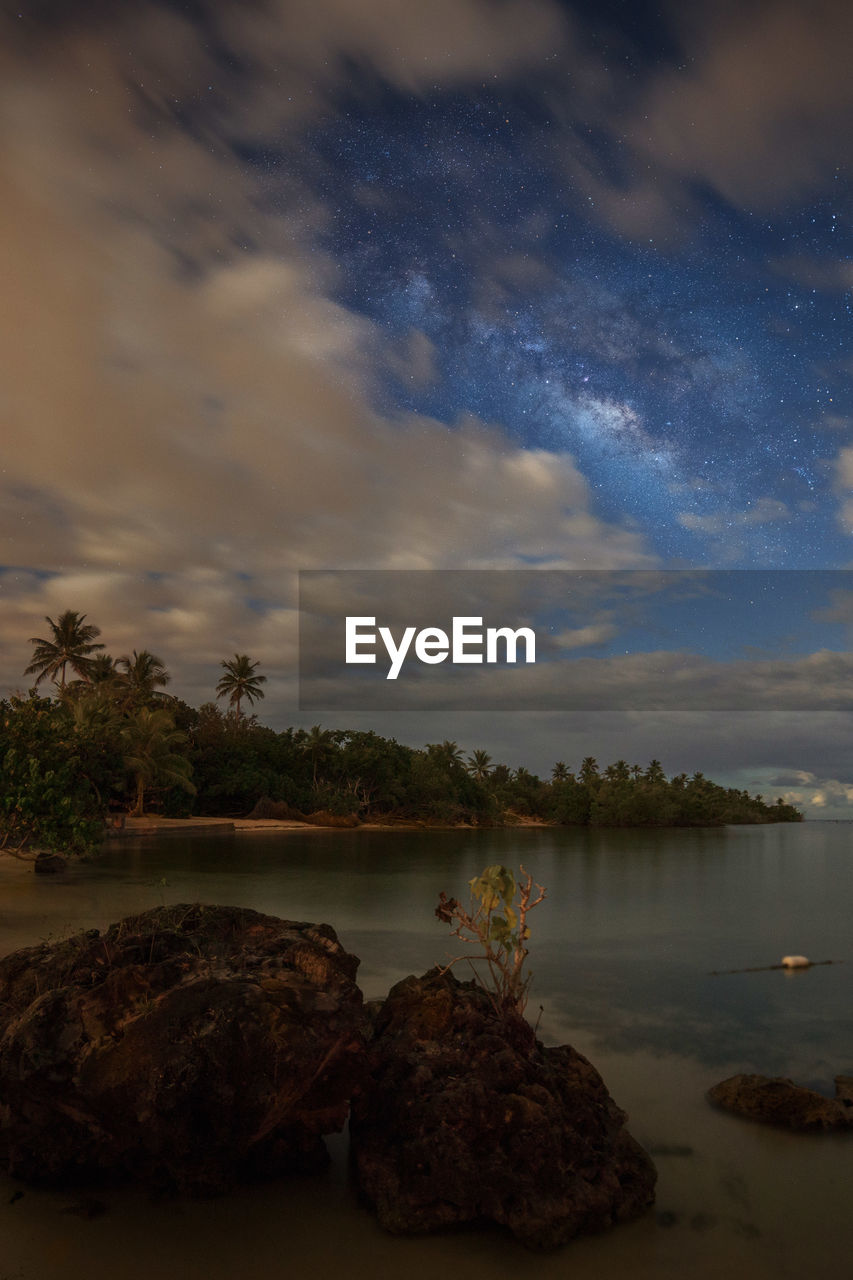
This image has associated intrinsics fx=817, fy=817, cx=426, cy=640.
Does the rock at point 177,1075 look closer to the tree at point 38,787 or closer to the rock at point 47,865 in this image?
the tree at point 38,787

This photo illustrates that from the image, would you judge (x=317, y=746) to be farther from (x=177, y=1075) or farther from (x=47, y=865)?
(x=177, y=1075)

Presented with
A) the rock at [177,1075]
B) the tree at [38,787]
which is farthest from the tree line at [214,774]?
the rock at [177,1075]

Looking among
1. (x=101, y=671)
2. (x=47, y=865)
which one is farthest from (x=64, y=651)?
(x=47, y=865)

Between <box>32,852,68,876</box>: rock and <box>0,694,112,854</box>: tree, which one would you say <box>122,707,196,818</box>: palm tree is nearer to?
<box>32,852,68,876</box>: rock

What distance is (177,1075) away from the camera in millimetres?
4703

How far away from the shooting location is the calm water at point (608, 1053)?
4648mm

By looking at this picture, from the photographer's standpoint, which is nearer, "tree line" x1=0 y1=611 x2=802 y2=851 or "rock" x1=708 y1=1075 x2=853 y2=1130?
"rock" x1=708 y1=1075 x2=853 y2=1130

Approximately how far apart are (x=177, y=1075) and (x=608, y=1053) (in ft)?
19.3

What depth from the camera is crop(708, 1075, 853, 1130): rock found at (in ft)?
21.4

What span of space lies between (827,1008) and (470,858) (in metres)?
26.2

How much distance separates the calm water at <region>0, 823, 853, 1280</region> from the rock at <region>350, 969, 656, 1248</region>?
169 millimetres

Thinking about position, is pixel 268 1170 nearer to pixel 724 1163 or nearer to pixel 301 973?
pixel 301 973

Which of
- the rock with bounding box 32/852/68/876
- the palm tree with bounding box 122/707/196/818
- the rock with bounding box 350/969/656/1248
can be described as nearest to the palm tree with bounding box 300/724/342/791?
the palm tree with bounding box 122/707/196/818

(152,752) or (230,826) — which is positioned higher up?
(152,752)
